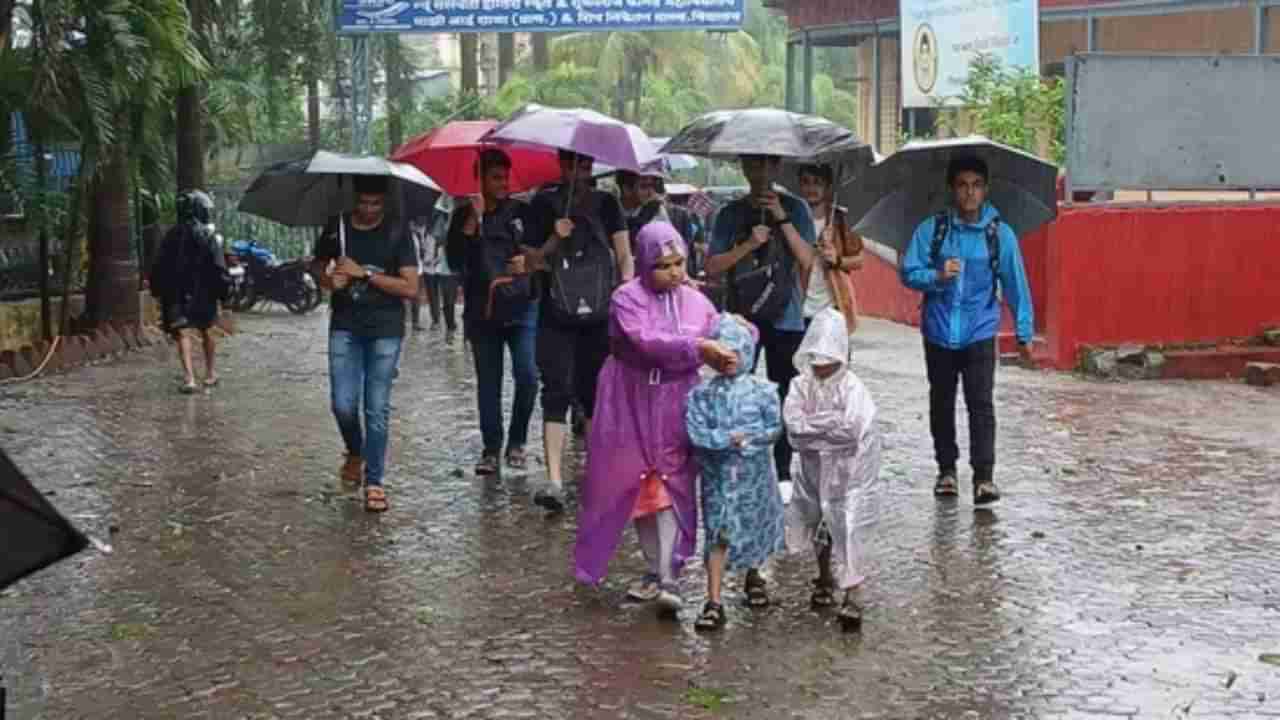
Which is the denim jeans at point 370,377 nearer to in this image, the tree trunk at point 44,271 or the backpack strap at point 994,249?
the backpack strap at point 994,249

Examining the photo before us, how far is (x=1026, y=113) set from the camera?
731 inches

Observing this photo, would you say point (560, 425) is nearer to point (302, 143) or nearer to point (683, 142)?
point (683, 142)

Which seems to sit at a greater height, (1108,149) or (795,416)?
(1108,149)

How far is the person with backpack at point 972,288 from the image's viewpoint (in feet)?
30.4

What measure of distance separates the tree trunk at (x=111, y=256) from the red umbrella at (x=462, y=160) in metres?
7.72

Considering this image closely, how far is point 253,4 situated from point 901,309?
9.53 metres

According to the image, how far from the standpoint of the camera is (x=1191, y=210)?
15094mm

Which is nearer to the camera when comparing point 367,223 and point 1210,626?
point 1210,626

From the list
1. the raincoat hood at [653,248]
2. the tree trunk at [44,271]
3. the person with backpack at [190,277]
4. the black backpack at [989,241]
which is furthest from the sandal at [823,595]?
the tree trunk at [44,271]

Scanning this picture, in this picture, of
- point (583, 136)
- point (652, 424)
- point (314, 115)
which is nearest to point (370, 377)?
point (583, 136)

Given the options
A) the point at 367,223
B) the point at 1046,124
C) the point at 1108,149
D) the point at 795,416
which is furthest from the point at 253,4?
the point at 795,416

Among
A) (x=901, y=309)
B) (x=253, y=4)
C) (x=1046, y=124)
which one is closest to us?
(x=1046, y=124)

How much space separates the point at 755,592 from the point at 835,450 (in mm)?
678

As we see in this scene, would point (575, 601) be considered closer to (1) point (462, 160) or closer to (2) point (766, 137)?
(2) point (766, 137)
